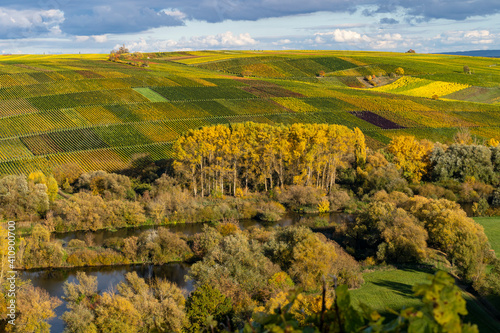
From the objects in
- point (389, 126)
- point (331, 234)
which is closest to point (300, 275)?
point (331, 234)

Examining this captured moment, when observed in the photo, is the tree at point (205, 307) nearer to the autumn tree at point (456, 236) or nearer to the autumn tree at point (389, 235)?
the autumn tree at point (389, 235)

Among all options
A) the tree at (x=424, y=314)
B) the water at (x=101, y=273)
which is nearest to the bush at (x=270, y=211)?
the water at (x=101, y=273)

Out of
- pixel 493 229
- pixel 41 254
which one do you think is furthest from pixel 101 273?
pixel 493 229

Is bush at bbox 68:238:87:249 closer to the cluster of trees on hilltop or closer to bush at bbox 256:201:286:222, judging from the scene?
the cluster of trees on hilltop

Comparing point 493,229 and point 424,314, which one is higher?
point 424,314

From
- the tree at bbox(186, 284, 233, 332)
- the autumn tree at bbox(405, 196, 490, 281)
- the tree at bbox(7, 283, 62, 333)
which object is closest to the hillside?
the tree at bbox(7, 283, 62, 333)

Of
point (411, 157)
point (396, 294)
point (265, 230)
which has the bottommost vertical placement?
point (265, 230)

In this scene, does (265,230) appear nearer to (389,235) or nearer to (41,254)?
(389,235)
